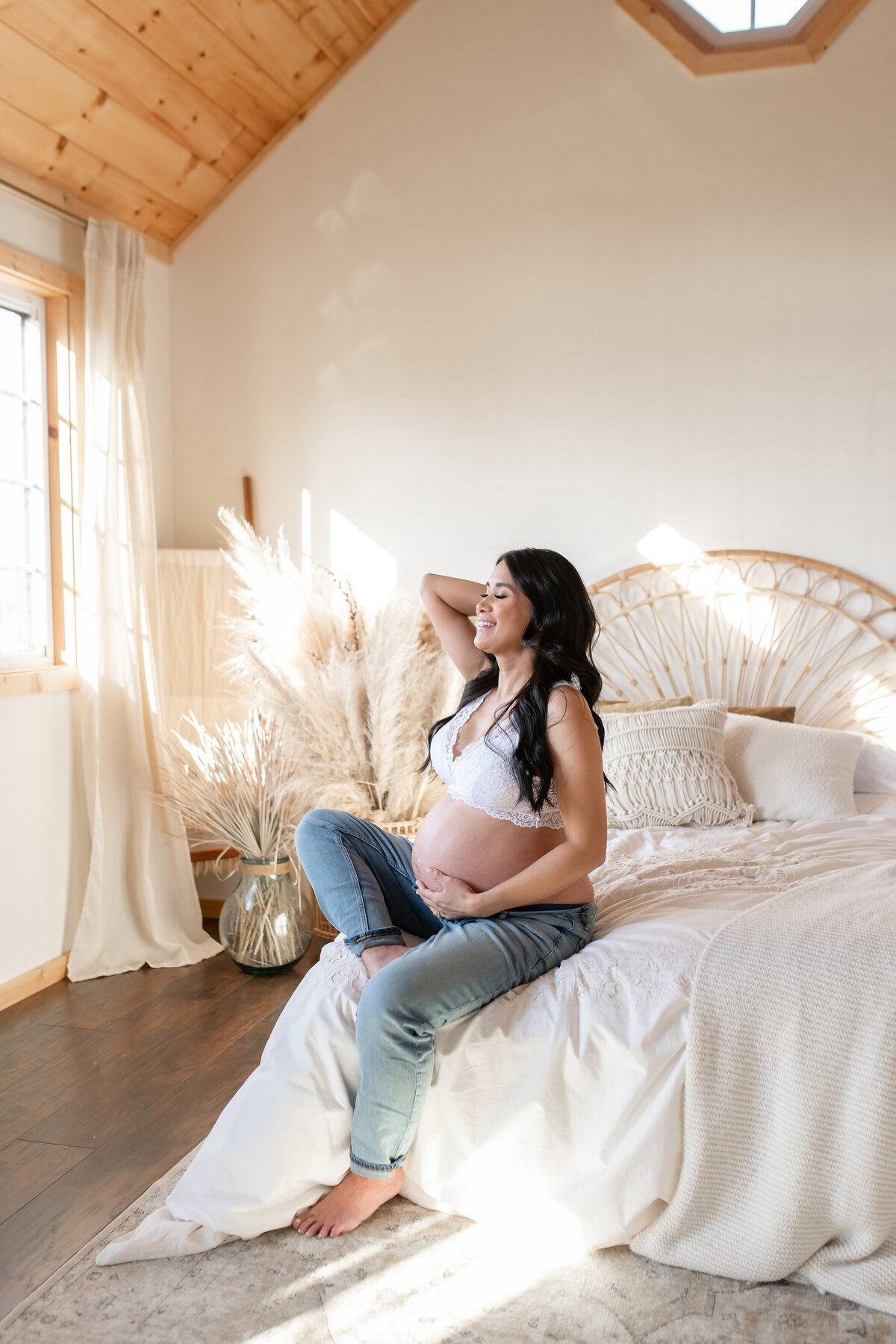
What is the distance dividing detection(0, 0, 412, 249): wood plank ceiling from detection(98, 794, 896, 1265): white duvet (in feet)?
8.38

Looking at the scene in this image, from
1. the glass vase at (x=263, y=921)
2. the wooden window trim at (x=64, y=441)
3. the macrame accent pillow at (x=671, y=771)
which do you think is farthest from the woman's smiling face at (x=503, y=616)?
the wooden window trim at (x=64, y=441)

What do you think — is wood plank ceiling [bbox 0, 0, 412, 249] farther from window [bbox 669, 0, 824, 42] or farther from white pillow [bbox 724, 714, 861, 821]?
white pillow [bbox 724, 714, 861, 821]

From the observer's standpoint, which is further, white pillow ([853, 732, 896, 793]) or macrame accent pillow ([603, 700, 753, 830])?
white pillow ([853, 732, 896, 793])

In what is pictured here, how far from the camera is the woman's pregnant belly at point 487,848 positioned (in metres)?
1.94

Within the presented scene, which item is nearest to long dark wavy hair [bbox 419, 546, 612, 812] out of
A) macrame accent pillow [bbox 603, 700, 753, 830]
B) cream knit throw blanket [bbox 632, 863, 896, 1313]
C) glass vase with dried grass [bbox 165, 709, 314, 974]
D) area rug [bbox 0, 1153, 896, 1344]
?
cream knit throw blanket [bbox 632, 863, 896, 1313]

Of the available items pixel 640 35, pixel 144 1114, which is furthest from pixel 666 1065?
pixel 640 35

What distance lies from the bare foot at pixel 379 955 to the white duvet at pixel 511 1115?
4 cm

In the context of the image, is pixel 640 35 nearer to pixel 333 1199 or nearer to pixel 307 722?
pixel 307 722

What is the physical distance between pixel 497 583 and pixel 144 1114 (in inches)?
53.7

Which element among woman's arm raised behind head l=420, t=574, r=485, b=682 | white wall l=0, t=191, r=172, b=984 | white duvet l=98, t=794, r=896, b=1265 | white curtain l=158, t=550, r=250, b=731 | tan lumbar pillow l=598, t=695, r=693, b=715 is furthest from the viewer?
white curtain l=158, t=550, r=250, b=731

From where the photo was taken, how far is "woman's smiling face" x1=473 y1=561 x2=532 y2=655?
2.03 metres

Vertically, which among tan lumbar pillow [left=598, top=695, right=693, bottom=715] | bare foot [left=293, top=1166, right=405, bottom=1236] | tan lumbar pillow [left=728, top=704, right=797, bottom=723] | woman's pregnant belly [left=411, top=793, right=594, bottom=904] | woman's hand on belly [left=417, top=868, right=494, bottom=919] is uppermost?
tan lumbar pillow [left=598, top=695, right=693, bottom=715]

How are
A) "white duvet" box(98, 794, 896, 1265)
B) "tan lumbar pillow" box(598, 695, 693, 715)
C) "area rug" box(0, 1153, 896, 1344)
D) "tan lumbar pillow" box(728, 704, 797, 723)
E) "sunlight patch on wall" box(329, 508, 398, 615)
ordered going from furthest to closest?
"sunlight patch on wall" box(329, 508, 398, 615) → "tan lumbar pillow" box(728, 704, 797, 723) → "tan lumbar pillow" box(598, 695, 693, 715) → "white duvet" box(98, 794, 896, 1265) → "area rug" box(0, 1153, 896, 1344)

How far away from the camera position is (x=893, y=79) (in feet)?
10.7
